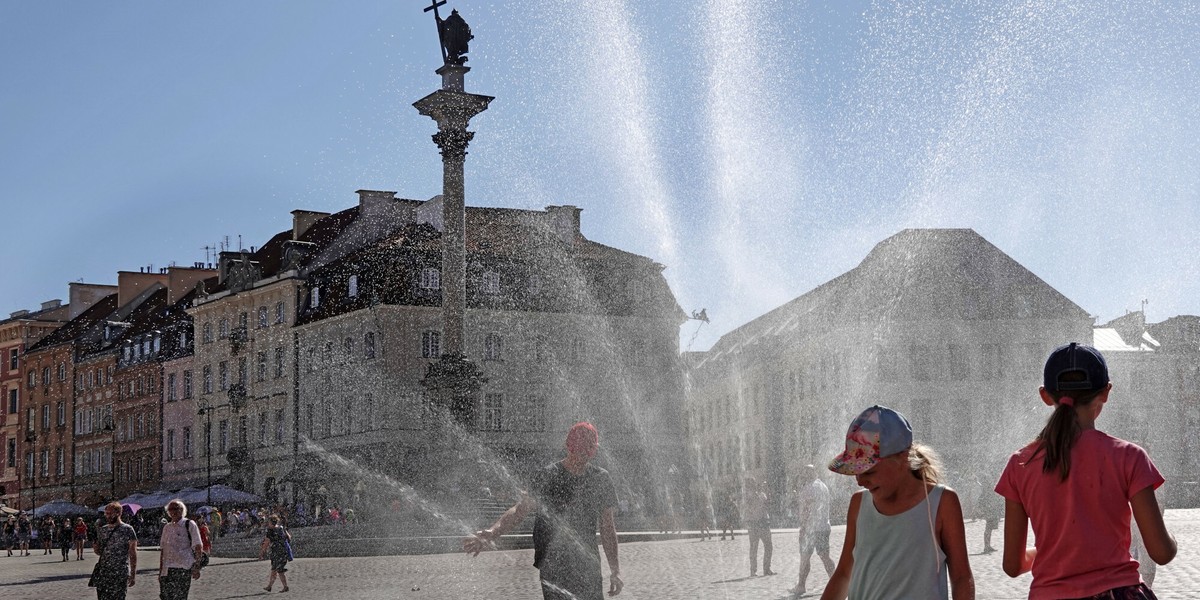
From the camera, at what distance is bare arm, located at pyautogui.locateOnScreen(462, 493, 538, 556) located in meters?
8.00

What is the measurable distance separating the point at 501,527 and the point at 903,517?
3481mm

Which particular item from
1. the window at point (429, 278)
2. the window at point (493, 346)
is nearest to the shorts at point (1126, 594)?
the window at point (493, 346)

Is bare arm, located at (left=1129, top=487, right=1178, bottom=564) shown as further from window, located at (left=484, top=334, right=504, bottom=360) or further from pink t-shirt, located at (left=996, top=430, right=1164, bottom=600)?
window, located at (left=484, top=334, right=504, bottom=360)

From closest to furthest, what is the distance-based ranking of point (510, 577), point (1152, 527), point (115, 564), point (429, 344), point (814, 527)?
point (1152, 527)
point (115, 564)
point (814, 527)
point (510, 577)
point (429, 344)

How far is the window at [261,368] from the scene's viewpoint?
250ft

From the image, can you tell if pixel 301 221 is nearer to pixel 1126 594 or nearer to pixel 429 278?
pixel 429 278

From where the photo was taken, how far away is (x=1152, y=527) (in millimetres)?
4816

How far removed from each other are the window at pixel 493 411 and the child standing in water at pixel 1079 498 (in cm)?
6126

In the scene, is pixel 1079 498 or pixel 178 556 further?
pixel 178 556

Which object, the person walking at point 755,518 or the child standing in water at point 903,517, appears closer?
the child standing in water at point 903,517

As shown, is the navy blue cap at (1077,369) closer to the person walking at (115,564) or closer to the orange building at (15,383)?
the person walking at (115,564)

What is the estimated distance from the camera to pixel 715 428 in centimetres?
7812

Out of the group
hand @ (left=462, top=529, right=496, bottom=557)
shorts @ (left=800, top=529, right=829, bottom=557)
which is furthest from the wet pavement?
hand @ (left=462, top=529, right=496, bottom=557)

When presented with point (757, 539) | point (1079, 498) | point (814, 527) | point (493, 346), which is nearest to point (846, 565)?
point (1079, 498)
